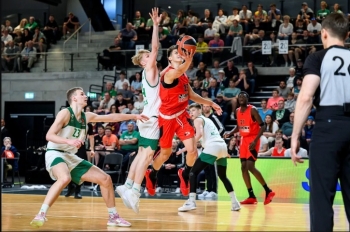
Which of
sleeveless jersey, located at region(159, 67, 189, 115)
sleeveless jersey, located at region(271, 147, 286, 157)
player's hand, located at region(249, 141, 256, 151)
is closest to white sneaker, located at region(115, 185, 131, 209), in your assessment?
sleeveless jersey, located at region(159, 67, 189, 115)

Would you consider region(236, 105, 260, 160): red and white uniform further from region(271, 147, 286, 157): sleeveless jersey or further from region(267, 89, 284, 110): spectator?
region(267, 89, 284, 110): spectator

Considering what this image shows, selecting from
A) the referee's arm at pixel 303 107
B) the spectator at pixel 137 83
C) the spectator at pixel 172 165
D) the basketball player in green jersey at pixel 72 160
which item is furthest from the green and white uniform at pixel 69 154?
the spectator at pixel 137 83

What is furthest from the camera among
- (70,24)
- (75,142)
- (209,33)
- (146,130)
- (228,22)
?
(70,24)

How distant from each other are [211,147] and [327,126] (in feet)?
17.1

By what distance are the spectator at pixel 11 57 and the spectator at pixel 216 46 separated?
7.28 m

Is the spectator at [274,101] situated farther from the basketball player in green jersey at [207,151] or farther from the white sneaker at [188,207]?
the white sneaker at [188,207]

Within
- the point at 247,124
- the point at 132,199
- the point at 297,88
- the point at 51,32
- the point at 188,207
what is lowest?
the point at 188,207

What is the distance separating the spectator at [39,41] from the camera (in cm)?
2316

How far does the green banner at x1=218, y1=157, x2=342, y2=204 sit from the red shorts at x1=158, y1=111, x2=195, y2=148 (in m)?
4.10

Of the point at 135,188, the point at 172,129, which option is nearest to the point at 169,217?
the point at 135,188

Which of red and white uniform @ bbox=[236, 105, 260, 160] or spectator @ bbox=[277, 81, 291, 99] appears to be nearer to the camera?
red and white uniform @ bbox=[236, 105, 260, 160]

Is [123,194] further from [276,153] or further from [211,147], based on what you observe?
[276,153]

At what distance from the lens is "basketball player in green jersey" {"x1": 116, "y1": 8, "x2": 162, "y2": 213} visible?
25.6 feet

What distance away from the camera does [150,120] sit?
27.9 ft
